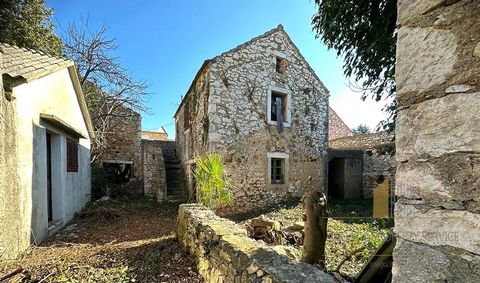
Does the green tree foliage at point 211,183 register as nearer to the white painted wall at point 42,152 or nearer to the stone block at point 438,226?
the white painted wall at point 42,152

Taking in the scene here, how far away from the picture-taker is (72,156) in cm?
718

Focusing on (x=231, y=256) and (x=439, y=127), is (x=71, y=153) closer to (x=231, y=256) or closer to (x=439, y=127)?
(x=231, y=256)

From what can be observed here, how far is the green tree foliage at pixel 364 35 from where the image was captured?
2141 millimetres

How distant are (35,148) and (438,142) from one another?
6.14 m

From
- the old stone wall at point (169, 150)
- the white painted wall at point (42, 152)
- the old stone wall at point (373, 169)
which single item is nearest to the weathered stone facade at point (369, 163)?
the old stone wall at point (373, 169)

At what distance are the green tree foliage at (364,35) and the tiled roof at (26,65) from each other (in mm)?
4490

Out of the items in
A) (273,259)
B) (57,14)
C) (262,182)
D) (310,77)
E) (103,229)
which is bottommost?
(103,229)

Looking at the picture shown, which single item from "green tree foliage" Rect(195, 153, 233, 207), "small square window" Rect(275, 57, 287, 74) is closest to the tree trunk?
"green tree foliage" Rect(195, 153, 233, 207)

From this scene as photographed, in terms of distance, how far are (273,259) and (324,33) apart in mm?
2440

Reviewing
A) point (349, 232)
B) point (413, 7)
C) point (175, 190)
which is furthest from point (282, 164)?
point (413, 7)

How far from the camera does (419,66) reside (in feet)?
3.06

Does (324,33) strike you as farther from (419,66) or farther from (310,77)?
(310,77)

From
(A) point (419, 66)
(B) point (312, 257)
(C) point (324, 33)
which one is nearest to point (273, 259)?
(B) point (312, 257)

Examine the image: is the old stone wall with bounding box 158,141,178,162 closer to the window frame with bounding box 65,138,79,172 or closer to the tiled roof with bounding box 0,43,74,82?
the window frame with bounding box 65,138,79,172
